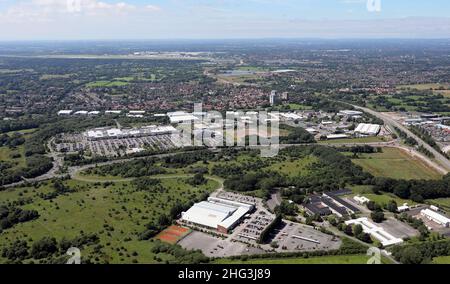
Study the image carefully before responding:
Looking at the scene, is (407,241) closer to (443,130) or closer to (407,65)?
(443,130)

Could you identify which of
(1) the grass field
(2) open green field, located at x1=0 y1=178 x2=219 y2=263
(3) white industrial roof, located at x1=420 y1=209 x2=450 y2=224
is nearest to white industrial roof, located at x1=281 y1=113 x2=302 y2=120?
(1) the grass field

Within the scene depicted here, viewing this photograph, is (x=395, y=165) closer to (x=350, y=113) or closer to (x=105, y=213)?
(x=350, y=113)

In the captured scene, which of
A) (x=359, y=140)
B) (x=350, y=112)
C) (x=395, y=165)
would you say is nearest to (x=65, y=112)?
(x=350, y=112)

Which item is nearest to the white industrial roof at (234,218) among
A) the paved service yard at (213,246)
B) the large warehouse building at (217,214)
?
the large warehouse building at (217,214)

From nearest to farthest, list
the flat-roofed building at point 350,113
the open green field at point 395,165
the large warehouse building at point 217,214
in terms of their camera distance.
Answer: the large warehouse building at point 217,214 → the open green field at point 395,165 → the flat-roofed building at point 350,113

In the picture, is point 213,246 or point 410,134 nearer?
point 213,246

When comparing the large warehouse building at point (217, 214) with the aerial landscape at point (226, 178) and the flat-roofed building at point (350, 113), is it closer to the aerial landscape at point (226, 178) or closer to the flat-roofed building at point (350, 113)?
the aerial landscape at point (226, 178)

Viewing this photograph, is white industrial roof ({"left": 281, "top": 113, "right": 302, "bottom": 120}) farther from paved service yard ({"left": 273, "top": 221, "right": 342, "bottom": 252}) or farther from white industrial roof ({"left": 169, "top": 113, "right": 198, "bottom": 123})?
paved service yard ({"left": 273, "top": 221, "right": 342, "bottom": 252})
